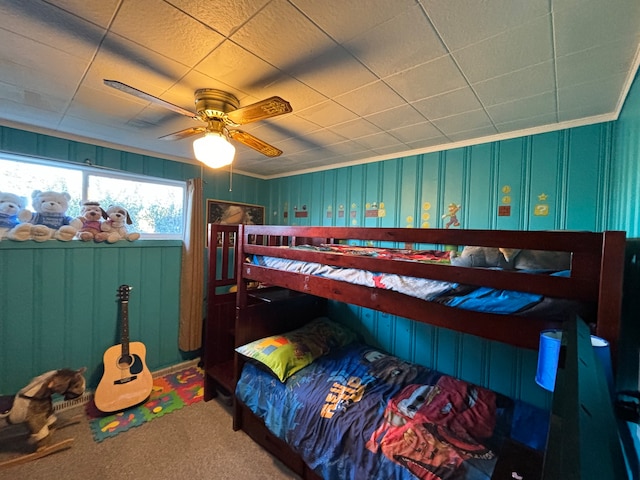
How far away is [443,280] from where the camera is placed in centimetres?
123

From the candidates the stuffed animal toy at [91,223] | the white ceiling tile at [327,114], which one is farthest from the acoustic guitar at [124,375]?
the white ceiling tile at [327,114]

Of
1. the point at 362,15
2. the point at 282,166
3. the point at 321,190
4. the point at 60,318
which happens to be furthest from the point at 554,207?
the point at 60,318

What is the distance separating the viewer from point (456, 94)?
1566mm

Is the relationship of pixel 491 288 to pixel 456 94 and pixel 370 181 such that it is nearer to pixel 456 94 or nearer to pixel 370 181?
pixel 456 94

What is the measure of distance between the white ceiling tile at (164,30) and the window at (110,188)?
2.01 m

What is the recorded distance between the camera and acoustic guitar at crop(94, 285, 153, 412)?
2.34 meters

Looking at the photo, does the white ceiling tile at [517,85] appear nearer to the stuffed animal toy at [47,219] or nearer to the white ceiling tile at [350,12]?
the white ceiling tile at [350,12]

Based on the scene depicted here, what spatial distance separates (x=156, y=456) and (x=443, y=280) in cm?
228

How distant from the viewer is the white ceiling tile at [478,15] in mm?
962

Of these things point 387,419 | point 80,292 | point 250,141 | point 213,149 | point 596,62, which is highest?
point 596,62

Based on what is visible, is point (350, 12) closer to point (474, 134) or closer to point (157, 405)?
point (474, 134)

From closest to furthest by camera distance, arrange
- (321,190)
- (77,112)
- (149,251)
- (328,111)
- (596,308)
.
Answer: (596,308), (328,111), (77,112), (149,251), (321,190)

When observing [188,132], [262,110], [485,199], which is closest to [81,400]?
[188,132]

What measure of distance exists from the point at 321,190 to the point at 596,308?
277 cm
